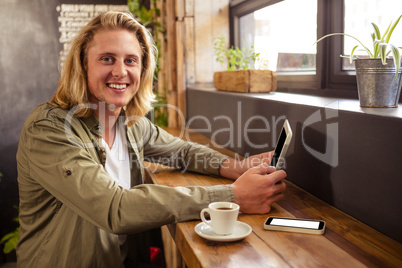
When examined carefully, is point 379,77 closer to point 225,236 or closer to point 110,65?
point 225,236

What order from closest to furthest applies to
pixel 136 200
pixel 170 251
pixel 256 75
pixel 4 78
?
1. pixel 136 200
2. pixel 256 75
3. pixel 170 251
4. pixel 4 78

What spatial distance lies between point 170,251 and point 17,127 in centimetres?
215

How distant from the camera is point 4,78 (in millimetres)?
4074

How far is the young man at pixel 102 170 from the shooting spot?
1.27 metres

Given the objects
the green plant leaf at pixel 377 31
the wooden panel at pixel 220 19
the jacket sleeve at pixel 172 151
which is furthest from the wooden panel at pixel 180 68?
the green plant leaf at pixel 377 31

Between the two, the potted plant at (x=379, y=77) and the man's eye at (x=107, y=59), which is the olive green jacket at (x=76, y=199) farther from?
the potted plant at (x=379, y=77)

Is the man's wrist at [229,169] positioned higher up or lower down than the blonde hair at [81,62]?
lower down

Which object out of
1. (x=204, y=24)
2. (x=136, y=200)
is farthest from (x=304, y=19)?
(x=136, y=200)

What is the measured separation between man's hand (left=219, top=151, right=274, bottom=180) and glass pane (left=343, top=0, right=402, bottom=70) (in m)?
0.65

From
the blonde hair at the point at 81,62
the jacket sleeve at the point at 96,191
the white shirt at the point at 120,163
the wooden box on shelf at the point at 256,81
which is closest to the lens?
the jacket sleeve at the point at 96,191

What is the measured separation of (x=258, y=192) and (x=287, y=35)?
158 centimetres

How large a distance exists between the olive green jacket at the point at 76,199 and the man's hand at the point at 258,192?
0.04 meters

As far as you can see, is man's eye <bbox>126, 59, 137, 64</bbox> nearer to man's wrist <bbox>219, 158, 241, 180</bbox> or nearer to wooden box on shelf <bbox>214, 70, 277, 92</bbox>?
man's wrist <bbox>219, 158, 241, 180</bbox>

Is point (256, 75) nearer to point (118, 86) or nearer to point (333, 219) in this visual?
point (118, 86)
